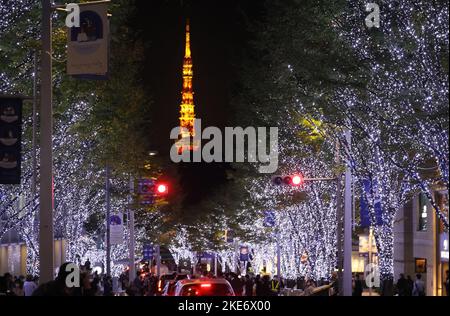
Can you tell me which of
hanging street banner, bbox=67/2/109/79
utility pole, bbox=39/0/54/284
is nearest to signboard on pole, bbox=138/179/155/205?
utility pole, bbox=39/0/54/284

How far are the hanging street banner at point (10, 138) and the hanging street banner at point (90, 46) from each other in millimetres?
1612

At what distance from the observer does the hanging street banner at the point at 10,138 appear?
1838 cm

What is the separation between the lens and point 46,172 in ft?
59.4

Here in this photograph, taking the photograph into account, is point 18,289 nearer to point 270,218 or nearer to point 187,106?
point 270,218

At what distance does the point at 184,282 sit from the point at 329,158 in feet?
49.5

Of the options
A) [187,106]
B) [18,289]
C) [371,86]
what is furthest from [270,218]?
[187,106]

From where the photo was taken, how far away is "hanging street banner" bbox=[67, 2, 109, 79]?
58.0 ft

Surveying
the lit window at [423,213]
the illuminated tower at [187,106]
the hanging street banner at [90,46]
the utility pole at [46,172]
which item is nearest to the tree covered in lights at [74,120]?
the utility pole at [46,172]

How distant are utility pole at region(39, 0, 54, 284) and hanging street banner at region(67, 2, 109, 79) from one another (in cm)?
77

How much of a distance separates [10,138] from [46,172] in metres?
1.08

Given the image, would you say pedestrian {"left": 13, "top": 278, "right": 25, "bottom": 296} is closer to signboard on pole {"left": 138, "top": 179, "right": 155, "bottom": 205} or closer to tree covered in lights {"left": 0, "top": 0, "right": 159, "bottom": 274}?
tree covered in lights {"left": 0, "top": 0, "right": 159, "bottom": 274}

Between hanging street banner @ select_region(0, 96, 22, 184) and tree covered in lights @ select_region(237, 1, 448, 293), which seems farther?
tree covered in lights @ select_region(237, 1, 448, 293)
